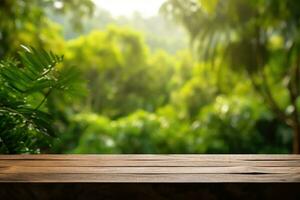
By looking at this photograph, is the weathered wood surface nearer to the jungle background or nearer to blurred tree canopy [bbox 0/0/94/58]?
the jungle background

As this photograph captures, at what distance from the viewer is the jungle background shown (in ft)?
6.09

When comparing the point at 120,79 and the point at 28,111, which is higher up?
the point at 28,111

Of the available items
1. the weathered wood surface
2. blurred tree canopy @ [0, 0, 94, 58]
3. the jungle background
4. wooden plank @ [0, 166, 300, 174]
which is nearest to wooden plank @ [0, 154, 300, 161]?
the weathered wood surface

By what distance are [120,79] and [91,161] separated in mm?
29418

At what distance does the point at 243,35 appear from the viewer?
1170 centimetres

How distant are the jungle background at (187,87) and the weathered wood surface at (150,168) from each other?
64cm

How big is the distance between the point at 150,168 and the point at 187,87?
19.4 metres

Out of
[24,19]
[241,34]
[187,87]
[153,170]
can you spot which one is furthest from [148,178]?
[187,87]

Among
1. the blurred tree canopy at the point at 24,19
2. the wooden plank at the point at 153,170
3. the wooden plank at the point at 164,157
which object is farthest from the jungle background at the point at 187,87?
the wooden plank at the point at 153,170

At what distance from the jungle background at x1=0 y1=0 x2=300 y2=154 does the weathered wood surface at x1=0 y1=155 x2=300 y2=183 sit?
2.08 feet

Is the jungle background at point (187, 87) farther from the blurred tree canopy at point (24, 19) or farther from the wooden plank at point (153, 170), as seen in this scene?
the wooden plank at point (153, 170)
